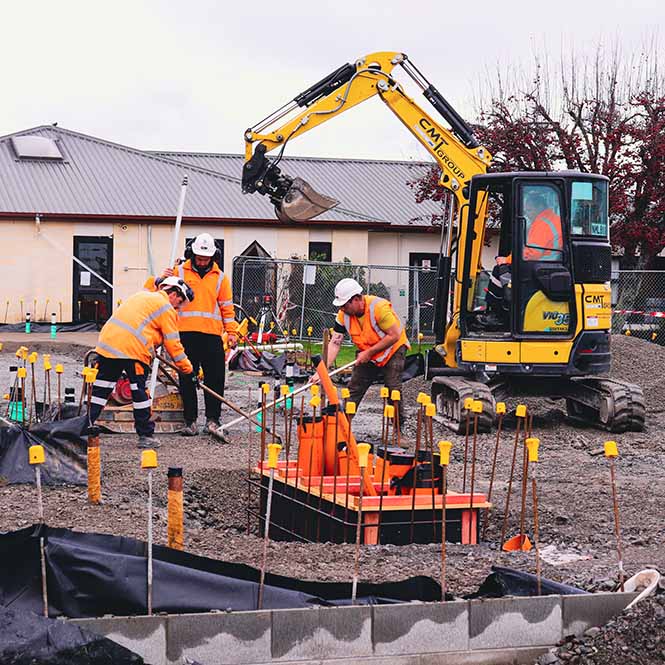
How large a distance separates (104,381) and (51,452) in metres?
1.97

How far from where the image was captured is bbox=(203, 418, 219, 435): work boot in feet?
42.0

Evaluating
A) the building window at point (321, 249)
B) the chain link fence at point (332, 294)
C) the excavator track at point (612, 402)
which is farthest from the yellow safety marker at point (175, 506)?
the building window at point (321, 249)

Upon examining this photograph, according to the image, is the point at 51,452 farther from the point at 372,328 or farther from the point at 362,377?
the point at 362,377

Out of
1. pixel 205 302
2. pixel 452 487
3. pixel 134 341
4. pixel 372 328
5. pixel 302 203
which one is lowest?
pixel 452 487

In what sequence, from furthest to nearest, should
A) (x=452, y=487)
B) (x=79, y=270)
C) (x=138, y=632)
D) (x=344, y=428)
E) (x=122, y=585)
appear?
(x=79, y=270), (x=452, y=487), (x=344, y=428), (x=122, y=585), (x=138, y=632)

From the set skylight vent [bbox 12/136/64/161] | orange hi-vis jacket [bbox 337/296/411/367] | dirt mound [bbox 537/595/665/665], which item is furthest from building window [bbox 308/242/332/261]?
dirt mound [bbox 537/595/665/665]

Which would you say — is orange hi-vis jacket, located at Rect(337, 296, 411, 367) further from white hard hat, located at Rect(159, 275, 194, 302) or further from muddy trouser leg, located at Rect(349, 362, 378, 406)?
white hard hat, located at Rect(159, 275, 194, 302)

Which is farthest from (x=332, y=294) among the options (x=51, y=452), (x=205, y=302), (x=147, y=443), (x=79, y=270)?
(x=51, y=452)

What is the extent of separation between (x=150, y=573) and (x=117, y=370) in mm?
6090

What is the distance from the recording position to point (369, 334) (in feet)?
41.5

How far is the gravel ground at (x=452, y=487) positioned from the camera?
7281 millimetres

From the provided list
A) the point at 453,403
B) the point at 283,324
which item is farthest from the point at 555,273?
the point at 283,324

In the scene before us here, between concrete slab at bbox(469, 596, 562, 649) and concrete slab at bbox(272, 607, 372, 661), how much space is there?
0.50 meters

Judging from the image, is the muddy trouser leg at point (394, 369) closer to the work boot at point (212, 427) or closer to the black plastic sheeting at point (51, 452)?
the work boot at point (212, 427)
